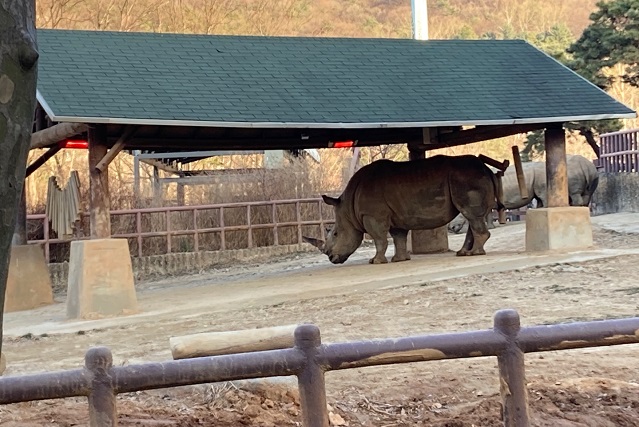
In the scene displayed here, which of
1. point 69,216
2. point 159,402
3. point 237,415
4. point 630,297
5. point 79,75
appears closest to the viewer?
point 237,415

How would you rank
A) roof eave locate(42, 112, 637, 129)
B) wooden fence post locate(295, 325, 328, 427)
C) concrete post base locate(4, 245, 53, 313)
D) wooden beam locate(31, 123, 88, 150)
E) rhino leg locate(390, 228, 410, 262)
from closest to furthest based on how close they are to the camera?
wooden fence post locate(295, 325, 328, 427) < roof eave locate(42, 112, 637, 129) < wooden beam locate(31, 123, 88, 150) < concrete post base locate(4, 245, 53, 313) < rhino leg locate(390, 228, 410, 262)

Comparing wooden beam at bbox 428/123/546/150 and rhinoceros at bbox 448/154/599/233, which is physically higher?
wooden beam at bbox 428/123/546/150

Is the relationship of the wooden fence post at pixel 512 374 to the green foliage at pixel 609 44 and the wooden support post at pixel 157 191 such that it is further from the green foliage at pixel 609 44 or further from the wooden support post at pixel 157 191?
the wooden support post at pixel 157 191

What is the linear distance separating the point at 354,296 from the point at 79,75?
196 inches

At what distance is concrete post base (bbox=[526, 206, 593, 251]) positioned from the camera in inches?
548

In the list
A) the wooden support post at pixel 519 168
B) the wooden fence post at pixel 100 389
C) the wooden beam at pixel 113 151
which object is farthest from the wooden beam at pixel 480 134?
the wooden fence post at pixel 100 389

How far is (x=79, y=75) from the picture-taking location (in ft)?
42.0

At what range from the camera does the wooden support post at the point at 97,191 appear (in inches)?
479

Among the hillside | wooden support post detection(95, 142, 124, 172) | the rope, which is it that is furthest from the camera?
the hillside

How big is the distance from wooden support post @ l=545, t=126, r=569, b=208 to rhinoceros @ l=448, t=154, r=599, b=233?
733 centimetres

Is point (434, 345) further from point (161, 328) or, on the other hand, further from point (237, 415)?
point (161, 328)

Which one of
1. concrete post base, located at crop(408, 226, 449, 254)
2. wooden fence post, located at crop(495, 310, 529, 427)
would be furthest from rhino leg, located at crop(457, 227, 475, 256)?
wooden fence post, located at crop(495, 310, 529, 427)

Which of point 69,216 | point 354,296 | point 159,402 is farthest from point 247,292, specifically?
point 159,402

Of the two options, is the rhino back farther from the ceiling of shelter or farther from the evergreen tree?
the evergreen tree
